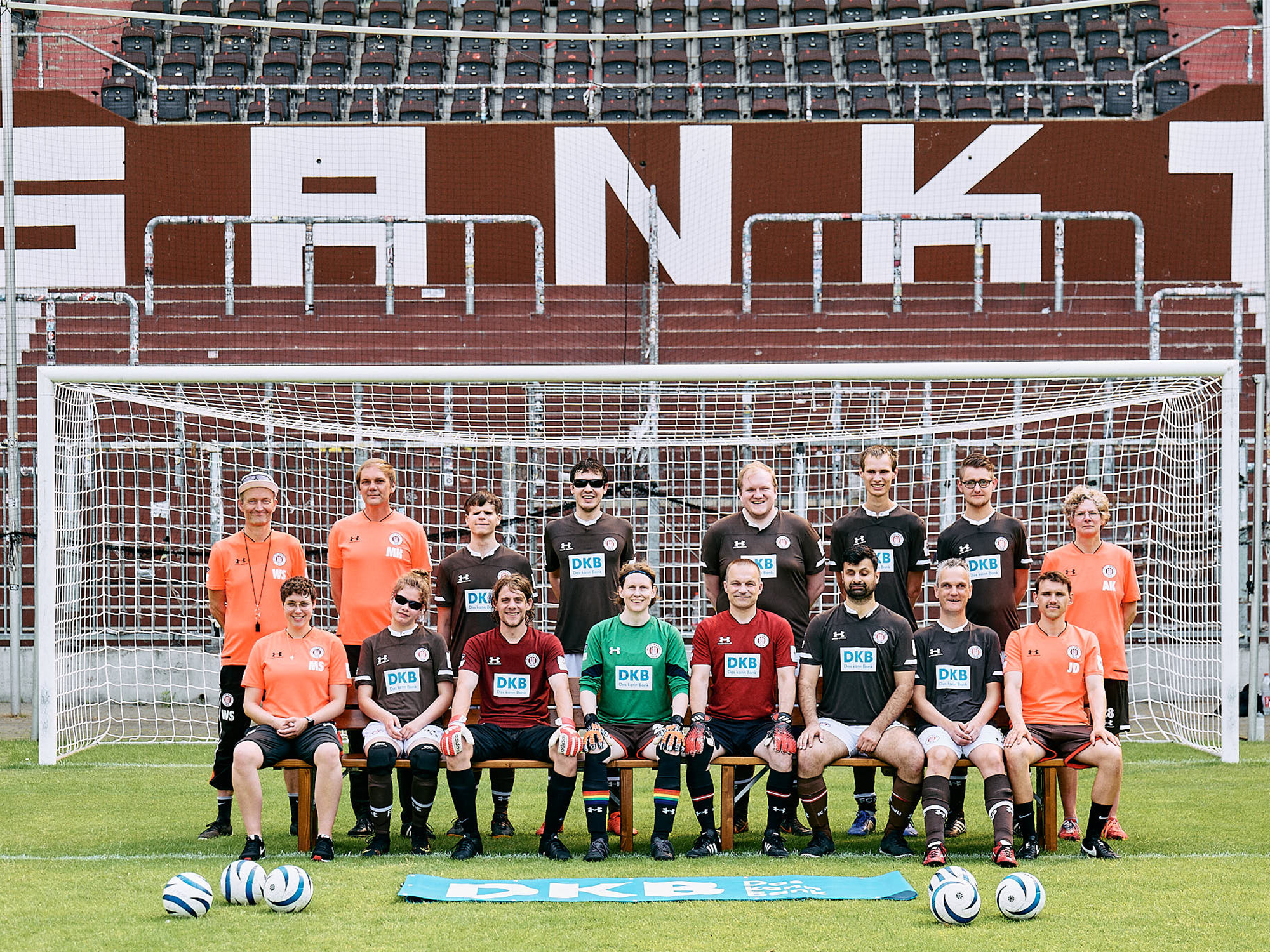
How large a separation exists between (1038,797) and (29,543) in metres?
8.48

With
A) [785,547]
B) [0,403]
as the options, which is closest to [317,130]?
[0,403]

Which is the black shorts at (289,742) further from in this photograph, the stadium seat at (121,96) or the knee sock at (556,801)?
the stadium seat at (121,96)

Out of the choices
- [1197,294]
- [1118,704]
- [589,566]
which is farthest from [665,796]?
[1197,294]

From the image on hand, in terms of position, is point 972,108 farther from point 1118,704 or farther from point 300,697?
point 300,697

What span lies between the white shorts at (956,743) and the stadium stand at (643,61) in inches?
457

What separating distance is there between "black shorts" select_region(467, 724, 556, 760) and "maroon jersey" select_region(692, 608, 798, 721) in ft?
2.65

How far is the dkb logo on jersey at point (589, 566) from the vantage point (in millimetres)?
7477

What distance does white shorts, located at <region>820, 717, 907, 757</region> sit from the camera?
21.5 ft

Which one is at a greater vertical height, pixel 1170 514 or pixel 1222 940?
pixel 1170 514

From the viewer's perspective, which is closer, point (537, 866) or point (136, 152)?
point (537, 866)

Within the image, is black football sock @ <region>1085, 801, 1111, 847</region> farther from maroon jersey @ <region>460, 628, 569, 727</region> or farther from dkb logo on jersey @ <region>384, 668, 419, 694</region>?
dkb logo on jersey @ <region>384, 668, 419, 694</region>

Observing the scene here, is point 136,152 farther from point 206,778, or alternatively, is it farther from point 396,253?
point 206,778

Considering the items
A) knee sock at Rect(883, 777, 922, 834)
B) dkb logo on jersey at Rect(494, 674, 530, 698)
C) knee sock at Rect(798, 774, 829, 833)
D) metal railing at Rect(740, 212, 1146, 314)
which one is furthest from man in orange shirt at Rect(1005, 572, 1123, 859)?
metal railing at Rect(740, 212, 1146, 314)

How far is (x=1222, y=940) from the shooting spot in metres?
4.84
